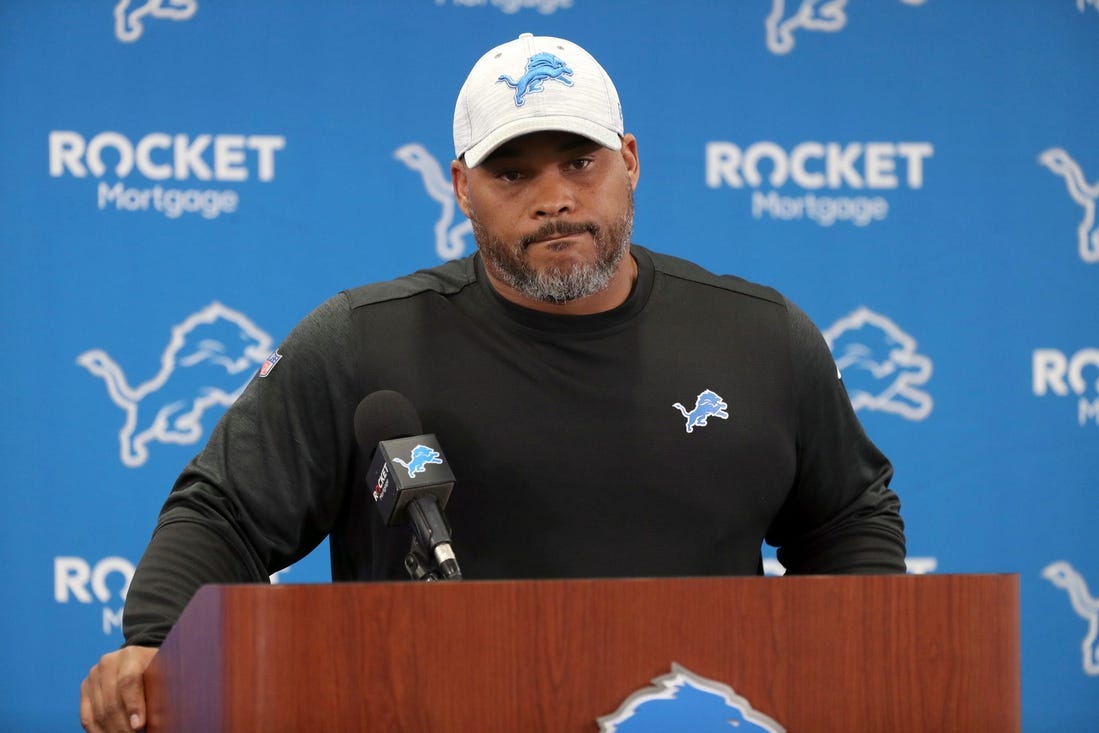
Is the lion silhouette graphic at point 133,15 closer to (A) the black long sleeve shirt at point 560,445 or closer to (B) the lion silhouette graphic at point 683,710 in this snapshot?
(A) the black long sleeve shirt at point 560,445

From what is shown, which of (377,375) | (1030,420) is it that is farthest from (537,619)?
(1030,420)

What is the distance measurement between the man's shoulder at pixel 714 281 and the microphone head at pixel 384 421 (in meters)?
0.70

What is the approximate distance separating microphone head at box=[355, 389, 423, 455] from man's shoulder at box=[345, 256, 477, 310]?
0.49 meters

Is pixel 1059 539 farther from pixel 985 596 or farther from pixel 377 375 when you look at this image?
pixel 985 596

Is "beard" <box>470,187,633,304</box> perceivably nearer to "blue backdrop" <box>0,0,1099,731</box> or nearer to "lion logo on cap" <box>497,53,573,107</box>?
"lion logo on cap" <box>497,53,573,107</box>

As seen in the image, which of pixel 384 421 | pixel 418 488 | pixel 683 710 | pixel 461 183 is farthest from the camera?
pixel 461 183

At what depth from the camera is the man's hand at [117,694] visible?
53.7 inches

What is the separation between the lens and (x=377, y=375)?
6.22ft

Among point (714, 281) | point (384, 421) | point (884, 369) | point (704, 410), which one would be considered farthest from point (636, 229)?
point (384, 421)

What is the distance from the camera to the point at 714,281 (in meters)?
2.07

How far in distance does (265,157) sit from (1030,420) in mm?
1824

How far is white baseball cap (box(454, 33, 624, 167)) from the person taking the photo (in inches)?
70.9

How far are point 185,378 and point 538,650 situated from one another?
6.42 feet

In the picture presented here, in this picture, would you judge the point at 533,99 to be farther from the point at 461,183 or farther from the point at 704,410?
the point at 704,410
